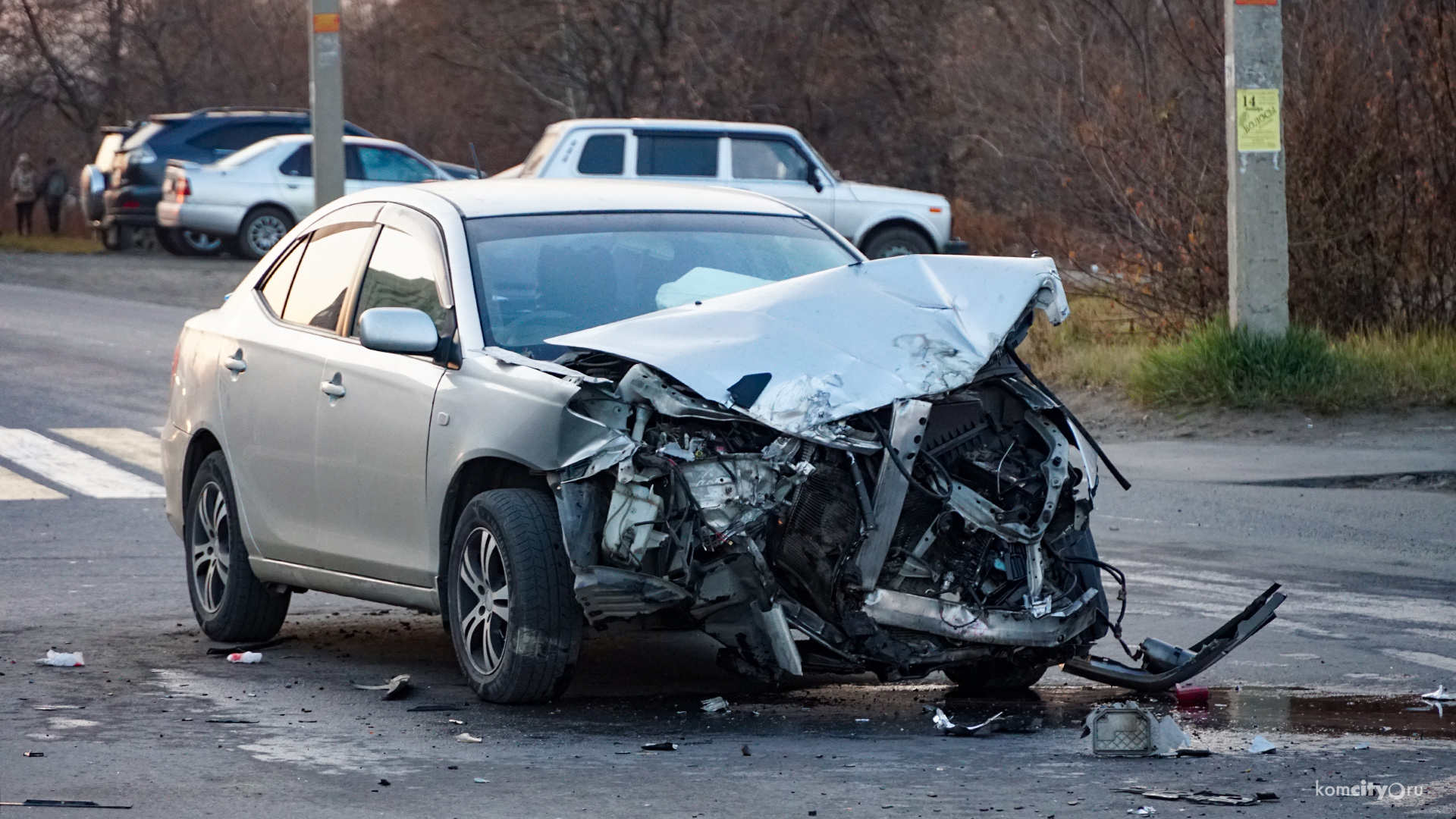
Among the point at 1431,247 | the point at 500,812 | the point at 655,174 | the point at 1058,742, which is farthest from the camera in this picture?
the point at 655,174

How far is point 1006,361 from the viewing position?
643 cm

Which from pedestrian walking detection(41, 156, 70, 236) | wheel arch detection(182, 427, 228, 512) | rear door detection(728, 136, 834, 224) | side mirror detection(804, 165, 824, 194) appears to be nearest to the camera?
wheel arch detection(182, 427, 228, 512)

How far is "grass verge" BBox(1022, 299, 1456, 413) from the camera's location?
556 inches

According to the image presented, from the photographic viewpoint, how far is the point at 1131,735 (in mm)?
5660

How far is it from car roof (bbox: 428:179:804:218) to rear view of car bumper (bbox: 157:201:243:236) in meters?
20.8

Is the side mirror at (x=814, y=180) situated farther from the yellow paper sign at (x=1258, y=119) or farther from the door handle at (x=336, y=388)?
the door handle at (x=336, y=388)

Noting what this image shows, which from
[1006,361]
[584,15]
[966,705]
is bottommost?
[966,705]

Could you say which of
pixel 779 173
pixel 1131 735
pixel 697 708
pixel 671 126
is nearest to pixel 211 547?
pixel 697 708

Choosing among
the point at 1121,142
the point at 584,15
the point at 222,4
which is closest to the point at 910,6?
the point at 584,15

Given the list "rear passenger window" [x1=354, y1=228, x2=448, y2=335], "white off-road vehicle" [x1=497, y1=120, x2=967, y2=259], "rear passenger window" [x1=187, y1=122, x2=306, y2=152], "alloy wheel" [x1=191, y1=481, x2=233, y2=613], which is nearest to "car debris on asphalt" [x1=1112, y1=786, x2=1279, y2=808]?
"rear passenger window" [x1=354, y1=228, x2=448, y2=335]

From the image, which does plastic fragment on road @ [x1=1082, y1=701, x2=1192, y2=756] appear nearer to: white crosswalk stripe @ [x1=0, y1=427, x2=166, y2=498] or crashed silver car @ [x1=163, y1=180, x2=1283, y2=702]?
crashed silver car @ [x1=163, y1=180, x2=1283, y2=702]

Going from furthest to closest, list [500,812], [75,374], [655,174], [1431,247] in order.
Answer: [655,174] < [75,374] < [1431,247] < [500,812]

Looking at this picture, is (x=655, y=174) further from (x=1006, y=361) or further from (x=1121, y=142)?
(x=1006, y=361)

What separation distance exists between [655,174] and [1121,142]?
792 centimetres
